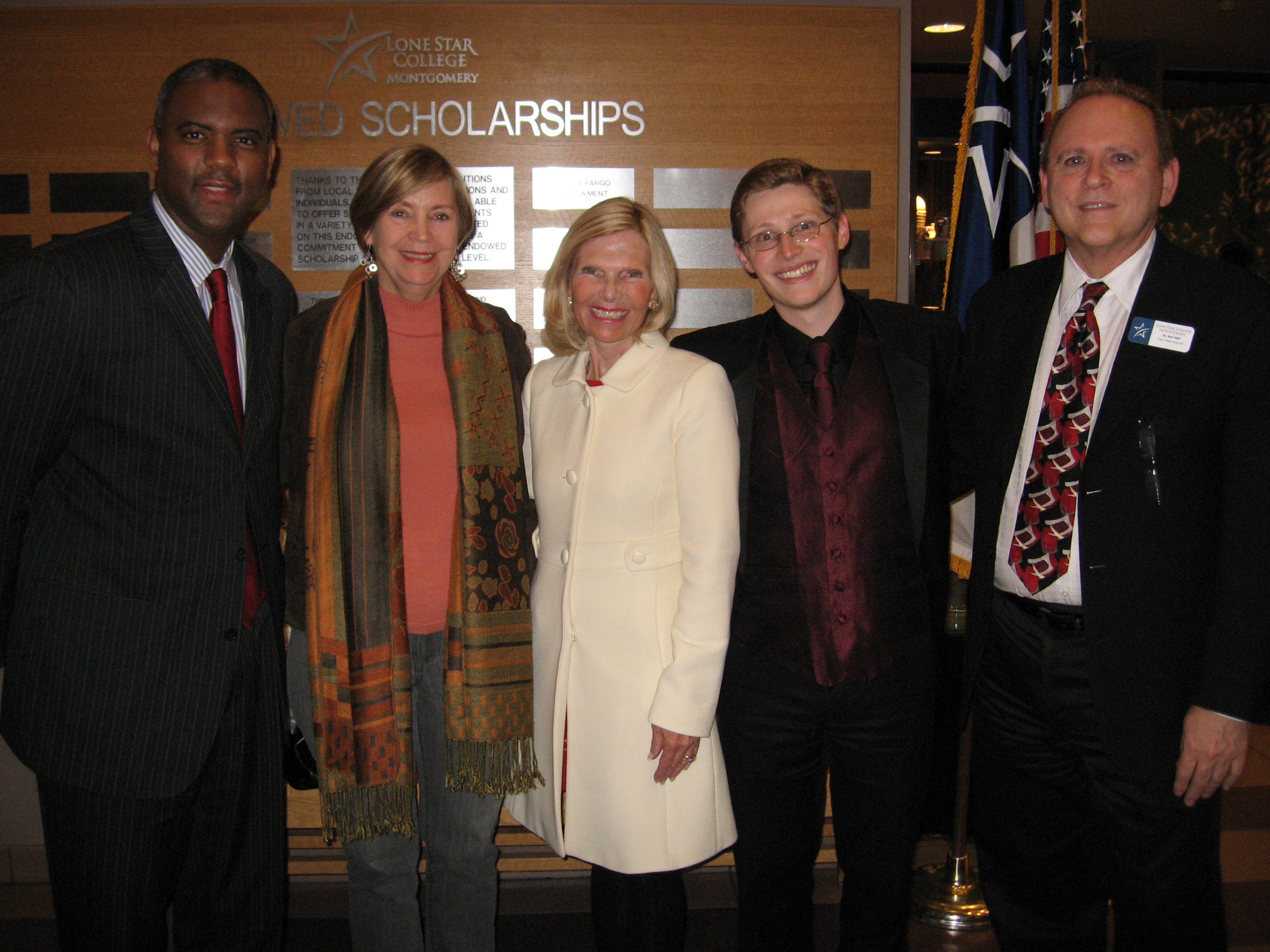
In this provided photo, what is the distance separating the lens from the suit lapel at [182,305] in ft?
5.57

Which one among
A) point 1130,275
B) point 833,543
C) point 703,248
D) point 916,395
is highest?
point 703,248

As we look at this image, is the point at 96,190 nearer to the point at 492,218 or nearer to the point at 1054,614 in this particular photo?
the point at 492,218

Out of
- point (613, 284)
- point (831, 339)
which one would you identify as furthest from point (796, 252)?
point (613, 284)

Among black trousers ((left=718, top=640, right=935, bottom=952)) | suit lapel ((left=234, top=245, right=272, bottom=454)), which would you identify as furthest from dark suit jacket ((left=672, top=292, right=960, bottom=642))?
suit lapel ((left=234, top=245, right=272, bottom=454))

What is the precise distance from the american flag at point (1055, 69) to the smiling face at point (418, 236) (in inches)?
80.3

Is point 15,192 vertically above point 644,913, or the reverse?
point 15,192

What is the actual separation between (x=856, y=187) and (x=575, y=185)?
100 cm

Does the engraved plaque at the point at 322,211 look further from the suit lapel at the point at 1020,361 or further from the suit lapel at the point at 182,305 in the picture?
the suit lapel at the point at 1020,361

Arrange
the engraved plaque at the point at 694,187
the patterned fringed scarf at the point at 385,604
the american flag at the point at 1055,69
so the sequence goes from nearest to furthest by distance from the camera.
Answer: the patterned fringed scarf at the point at 385,604, the american flag at the point at 1055,69, the engraved plaque at the point at 694,187

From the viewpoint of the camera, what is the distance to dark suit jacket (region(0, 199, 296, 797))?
1.63m

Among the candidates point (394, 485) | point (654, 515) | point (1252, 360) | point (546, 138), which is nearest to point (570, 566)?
point (654, 515)

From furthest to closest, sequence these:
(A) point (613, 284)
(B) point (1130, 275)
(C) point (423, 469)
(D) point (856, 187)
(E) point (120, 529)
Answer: (D) point (856, 187)
(C) point (423, 469)
(A) point (613, 284)
(B) point (1130, 275)
(E) point (120, 529)

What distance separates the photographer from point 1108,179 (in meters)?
1.72

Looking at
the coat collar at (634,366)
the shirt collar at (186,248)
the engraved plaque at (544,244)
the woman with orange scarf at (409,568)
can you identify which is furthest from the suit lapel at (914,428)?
the engraved plaque at (544,244)
